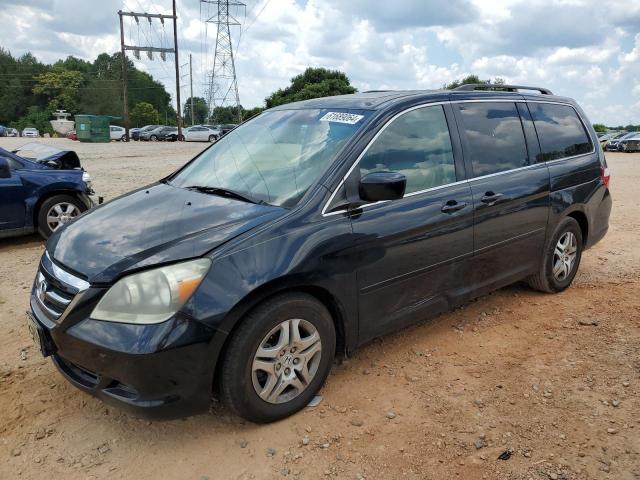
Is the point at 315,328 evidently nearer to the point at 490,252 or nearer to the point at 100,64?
the point at 490,252

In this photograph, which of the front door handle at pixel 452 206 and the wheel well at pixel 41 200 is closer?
the front door handle at pixel 452 206

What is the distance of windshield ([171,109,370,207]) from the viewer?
3174 millimetres

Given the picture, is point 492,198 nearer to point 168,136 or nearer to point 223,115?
point 168,136

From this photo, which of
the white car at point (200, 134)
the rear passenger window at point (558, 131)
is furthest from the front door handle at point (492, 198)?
the white car at point (200, 134)

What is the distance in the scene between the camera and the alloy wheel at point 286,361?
9.07 ft

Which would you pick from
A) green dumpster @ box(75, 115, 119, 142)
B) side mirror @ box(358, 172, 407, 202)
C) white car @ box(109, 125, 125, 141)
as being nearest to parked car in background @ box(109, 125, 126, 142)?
white car @ box(109, 125, 125, 141)

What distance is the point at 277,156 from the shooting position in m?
3.47

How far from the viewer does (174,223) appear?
9.57 feet

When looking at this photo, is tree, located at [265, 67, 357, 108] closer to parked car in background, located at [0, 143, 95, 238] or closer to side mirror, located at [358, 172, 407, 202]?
parked car in background, located at [0, 143, 95, 238]

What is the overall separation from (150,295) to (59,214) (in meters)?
5.23

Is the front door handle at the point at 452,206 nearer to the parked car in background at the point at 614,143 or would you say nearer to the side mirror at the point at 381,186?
the side mirror at the point at 381,186

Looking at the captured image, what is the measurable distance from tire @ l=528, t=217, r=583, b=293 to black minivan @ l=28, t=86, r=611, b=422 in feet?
0.61

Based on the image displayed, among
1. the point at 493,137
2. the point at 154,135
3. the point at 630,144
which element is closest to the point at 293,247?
the point at 493,137

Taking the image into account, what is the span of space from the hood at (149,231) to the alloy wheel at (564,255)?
3.00 meters
